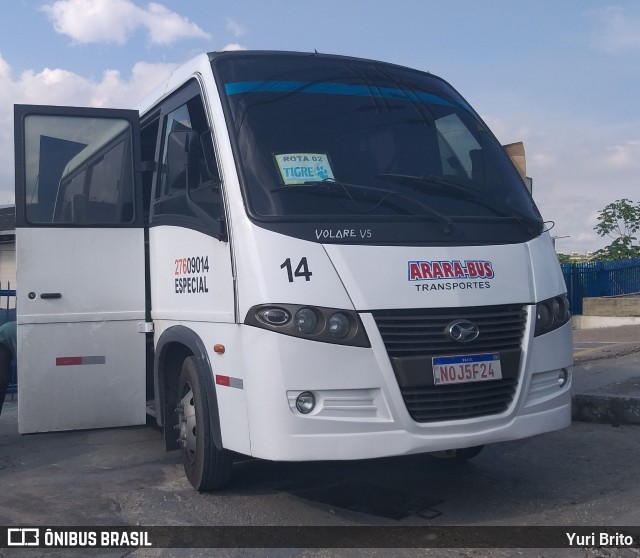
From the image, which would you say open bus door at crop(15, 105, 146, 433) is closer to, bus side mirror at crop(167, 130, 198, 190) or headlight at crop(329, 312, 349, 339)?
bus side mirror at crop(167, 130, 198, 190)

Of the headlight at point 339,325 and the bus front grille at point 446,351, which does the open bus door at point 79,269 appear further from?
the bus front grille at point 446,351

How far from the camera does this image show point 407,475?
602cm

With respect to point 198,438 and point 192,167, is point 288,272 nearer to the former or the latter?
point 192,167

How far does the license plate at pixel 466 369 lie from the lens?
4.60 meters

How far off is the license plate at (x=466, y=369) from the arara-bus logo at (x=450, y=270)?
472 mm

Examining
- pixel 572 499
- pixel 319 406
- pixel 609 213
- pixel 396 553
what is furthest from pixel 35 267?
pixel 609 213

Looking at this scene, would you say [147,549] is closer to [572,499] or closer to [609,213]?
[572,499]

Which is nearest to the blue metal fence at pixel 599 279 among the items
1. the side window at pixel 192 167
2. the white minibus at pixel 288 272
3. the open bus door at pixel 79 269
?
the white minibus at pixel 288 272

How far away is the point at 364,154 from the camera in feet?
16.9

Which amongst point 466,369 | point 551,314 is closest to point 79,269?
point 466,369

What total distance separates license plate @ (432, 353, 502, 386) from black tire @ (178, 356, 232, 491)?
1433mm

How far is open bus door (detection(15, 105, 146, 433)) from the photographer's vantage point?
6145 mm

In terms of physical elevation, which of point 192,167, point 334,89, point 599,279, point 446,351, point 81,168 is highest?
point 334,89

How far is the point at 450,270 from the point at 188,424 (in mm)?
2135
